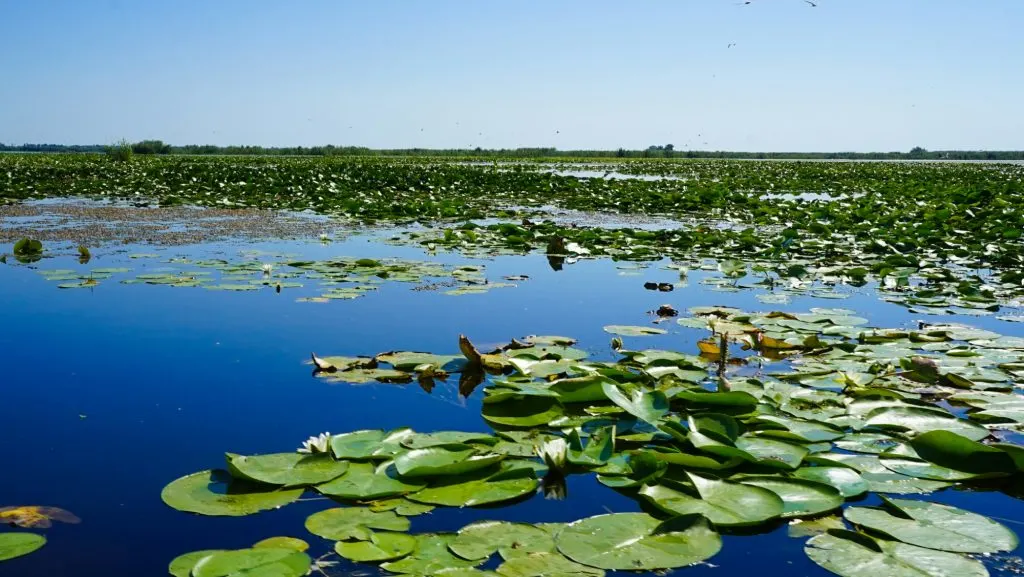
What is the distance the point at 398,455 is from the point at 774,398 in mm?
1298

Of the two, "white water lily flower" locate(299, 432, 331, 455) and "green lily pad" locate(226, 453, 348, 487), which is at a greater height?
"white water lily flower" locate(299, 432, 331, 455)

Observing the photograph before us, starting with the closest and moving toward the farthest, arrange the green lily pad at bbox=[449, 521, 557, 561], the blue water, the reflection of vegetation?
the green lily pad at bbox=[449, 521, 557, 561], the blue water, the reflection of vegetation

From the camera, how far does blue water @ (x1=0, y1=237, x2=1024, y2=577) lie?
1733 millimetres

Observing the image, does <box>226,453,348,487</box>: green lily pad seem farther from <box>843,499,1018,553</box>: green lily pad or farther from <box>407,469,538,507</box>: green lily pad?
<box>843,499,1018,553</box>: green lily pad

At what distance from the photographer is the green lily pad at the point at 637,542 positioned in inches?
63.0

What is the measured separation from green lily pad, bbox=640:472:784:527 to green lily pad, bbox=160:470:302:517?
34.1 inches

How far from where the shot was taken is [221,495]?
189cm

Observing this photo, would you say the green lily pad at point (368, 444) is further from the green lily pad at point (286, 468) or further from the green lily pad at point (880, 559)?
the green lily pad at point (880, 559)

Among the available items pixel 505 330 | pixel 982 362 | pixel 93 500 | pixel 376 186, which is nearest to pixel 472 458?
pixel 93 500

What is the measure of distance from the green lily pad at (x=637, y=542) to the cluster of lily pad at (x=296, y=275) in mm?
2881

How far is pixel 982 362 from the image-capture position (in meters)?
3.15

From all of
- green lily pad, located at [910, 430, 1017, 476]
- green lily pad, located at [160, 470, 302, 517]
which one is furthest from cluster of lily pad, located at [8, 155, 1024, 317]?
green lily pad, located at [160, 470, 302, 517]

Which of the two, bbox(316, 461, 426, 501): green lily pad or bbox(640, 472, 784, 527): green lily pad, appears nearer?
bbox(640, 472, 784, 527): green lily pad

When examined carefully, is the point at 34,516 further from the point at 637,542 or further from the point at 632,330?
the point at 632,330
